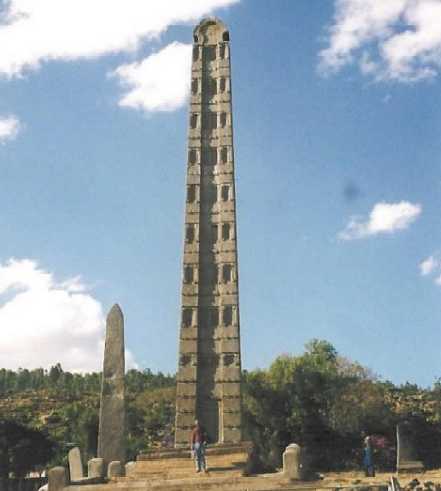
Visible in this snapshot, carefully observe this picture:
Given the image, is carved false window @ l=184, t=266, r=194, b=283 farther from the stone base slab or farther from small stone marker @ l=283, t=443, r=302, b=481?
the stone base slab

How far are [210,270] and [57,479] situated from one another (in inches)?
321

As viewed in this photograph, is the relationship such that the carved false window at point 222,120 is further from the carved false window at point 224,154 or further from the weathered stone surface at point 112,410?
the weathered stone surface at point 112,410

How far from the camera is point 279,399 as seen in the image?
34031 millimetres

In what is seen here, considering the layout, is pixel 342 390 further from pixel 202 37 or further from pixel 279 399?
pixel 202 37

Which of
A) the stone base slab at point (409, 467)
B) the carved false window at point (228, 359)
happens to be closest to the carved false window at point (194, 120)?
the carved false window at point (228, 359)

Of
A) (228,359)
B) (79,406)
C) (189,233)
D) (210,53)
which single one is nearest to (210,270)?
(189,233)

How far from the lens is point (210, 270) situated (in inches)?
806

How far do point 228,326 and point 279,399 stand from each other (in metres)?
15.6

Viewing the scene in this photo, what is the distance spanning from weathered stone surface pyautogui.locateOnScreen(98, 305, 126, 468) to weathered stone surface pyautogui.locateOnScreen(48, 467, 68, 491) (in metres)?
2.97

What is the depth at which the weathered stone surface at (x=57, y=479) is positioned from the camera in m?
13.8

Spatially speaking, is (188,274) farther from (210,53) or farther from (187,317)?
(210,53)

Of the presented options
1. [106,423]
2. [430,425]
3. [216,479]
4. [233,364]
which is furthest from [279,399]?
[216,479]

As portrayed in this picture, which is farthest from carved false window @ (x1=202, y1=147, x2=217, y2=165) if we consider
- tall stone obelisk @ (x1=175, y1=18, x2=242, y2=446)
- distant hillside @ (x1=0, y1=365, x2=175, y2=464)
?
distant hillside @ (x1=0, y1=365, x2=175, y2=464)

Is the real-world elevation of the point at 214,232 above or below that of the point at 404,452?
above
